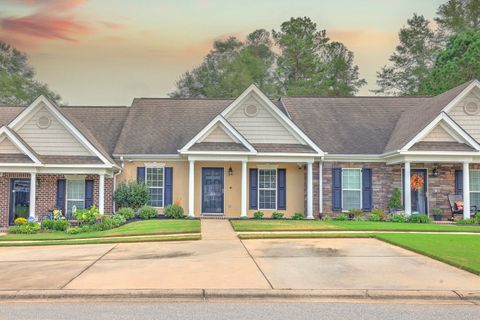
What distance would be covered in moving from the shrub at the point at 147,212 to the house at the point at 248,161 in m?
1.12

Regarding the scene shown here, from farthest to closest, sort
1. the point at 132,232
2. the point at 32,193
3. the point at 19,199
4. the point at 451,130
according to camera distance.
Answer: the point at 19,199, the point at 451,130, the point at 32,193, the point at 132,232

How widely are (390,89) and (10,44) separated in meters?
43.3

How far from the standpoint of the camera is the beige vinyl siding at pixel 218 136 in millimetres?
A: 22797

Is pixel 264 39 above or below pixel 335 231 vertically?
above

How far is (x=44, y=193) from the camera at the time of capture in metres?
22.8

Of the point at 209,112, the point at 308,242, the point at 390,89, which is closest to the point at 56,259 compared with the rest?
the point at 308,242

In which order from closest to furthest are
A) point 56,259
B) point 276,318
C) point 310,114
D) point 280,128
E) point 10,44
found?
point 276,318, point 56,259, point 280,128, point 310,114, point 10,44

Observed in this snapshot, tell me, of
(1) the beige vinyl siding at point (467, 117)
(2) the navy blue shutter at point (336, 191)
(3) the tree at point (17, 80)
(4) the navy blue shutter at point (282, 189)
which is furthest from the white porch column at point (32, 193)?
(3) the tree at point (17, 80)

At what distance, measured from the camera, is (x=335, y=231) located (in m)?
17.4

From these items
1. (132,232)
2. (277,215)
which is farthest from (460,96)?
(132,232)

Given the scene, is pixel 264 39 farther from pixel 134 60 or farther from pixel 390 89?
pixel 134 60

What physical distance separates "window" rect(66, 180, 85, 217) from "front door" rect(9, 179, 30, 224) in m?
1.77

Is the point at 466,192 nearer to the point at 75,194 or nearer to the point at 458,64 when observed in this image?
the point at 75,194

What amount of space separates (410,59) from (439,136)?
1332 inches
